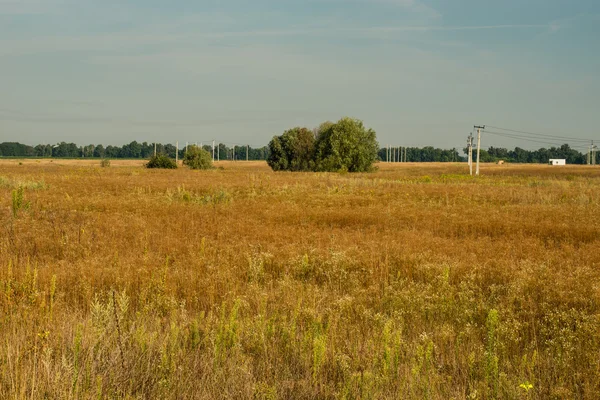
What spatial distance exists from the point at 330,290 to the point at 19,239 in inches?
292

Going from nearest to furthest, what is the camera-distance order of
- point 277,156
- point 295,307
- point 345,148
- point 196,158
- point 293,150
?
1. point 295,307
2. point 196,158
3. point 345,148
4. point 293,150
5. point 277,156

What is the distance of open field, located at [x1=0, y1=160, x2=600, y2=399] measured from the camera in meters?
4.33

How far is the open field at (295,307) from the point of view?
14.2ft

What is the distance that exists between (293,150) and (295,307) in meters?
88.8

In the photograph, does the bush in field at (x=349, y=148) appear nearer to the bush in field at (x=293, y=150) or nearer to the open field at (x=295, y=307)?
the bush in field at (x=293, y=150)

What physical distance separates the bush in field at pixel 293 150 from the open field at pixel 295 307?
257 feet

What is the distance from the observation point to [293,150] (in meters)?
94.6

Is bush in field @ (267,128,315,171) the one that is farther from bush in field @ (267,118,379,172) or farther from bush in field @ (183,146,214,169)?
bush in field @ (183,146,214,169)

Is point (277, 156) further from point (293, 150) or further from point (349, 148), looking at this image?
point (349, 148)

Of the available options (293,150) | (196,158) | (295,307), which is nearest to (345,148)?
(293,150)

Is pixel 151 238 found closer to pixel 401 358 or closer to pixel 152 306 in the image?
pixel 152 306

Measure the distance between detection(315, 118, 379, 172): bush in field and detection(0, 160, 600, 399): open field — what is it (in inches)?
2452

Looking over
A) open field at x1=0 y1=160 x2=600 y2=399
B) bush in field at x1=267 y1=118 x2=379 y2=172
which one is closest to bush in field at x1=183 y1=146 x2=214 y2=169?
bush in field at x1=267 y1=118 x2=379 y2=172

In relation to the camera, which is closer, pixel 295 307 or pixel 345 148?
pixel 295 307
